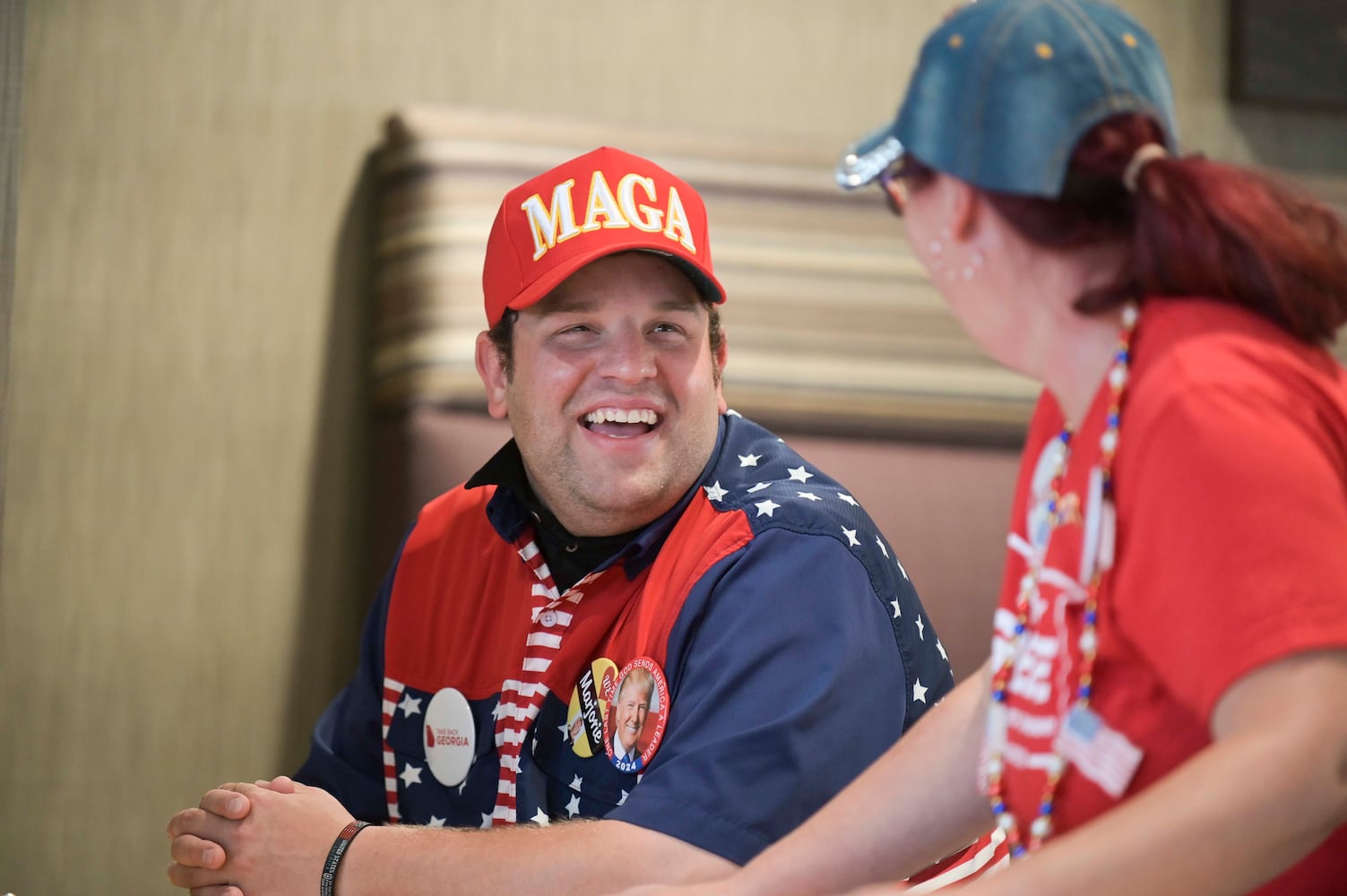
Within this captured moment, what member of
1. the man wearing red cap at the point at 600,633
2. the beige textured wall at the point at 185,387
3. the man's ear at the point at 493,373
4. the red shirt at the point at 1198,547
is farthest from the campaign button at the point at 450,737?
the red shirt at the point at 1198,547

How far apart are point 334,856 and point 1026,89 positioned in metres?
0.96

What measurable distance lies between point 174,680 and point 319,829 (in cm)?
90

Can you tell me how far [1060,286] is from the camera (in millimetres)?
811

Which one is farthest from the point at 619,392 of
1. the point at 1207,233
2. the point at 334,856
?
the point at 1207,233

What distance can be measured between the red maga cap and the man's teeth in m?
0.15

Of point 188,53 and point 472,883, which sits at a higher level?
point 188,53

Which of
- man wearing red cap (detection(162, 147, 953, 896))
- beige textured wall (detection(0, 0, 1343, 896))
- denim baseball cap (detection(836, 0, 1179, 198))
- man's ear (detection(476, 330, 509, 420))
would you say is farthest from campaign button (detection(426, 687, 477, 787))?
denim baseball cap (detection(836, 0, 1179, 198))

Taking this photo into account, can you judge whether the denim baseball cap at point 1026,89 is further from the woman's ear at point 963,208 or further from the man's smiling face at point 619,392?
the man's smiling face at point 619,392

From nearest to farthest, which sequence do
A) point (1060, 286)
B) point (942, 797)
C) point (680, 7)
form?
1. point (1060, 286)
2. point (942, 797)
3. point (680, 7)

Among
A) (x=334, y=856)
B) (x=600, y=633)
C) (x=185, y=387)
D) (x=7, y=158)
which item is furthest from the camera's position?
(x=185, y=387)

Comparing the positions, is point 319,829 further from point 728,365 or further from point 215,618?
point 728,365

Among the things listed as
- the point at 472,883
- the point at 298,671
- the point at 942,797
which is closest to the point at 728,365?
the point at 298,671

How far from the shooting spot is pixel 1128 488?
2.44 ft

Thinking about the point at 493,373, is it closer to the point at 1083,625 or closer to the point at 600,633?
the point at 600,633
